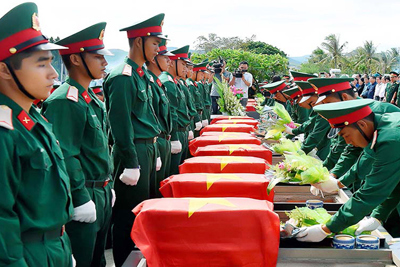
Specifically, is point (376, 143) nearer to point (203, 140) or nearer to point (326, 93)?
point (326, 93)

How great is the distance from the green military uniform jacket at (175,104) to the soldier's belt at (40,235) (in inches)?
135

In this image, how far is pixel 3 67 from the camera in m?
1.76

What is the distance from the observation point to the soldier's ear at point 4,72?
1761 millimetres

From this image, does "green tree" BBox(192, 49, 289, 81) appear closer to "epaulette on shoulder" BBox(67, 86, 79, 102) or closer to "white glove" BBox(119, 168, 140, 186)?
"white glove" BBox(119, 168, 140, 186)

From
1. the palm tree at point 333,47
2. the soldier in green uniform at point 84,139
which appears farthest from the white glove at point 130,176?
the palm tree at point 333,47

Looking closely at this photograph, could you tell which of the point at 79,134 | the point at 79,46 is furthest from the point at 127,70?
the point at 79,134

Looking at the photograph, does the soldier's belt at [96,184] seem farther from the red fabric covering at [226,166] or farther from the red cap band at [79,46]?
the red fabric covering at [226,166]

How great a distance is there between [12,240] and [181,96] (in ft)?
14.7

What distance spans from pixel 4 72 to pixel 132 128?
5.58ft

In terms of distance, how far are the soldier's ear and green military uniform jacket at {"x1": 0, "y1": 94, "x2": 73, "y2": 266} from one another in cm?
7

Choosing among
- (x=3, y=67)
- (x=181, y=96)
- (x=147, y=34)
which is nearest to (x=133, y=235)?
(x=3, y=67)

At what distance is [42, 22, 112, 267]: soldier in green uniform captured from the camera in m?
2.52

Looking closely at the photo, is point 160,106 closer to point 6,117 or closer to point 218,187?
point 218,187

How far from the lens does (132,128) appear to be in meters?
3.44
